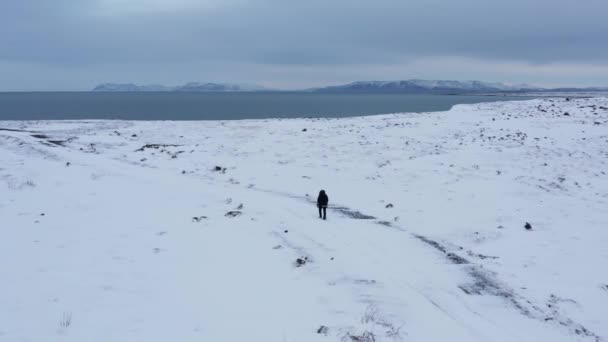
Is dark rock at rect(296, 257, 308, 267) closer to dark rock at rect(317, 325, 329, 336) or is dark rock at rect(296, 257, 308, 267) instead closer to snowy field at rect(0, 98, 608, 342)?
snowy field at rect(0, 98, 608, 342)

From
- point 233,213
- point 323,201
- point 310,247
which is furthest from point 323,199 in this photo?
point 233,213

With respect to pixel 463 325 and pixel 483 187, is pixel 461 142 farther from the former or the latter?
pixel 463 325

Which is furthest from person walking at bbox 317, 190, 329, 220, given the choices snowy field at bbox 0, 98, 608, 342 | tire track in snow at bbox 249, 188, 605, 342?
tire track in snow at bbox 249, 188, 605, 342

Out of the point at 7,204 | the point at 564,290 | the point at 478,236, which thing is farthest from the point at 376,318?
the point at 7,204

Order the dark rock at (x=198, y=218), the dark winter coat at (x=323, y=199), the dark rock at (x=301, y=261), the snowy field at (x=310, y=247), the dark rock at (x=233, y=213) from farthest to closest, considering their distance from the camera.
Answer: the dark rock at (x=233, y=213)
the dark winter coat at (x=323, y=199)
the dark rock at (x=198, y=218)
the dark rock at (x=301, y=261)
the snowy field at (x=310, y=247)

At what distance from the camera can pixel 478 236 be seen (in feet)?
50.1

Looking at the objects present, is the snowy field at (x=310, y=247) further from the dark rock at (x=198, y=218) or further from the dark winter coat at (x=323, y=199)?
the dark winter coat at (x=323, y=199)

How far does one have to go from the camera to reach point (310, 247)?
13.7 m

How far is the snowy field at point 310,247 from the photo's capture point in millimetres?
9195

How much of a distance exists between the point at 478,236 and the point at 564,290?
421 centimetres

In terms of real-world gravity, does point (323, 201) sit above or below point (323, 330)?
above

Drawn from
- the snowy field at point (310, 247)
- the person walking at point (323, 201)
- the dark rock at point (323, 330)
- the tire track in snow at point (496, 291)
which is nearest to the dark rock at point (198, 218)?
the snowy field at point (310, 247)

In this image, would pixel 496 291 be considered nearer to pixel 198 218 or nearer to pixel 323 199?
pixel 323 199

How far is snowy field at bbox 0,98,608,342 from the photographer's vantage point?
9195 millimetres
